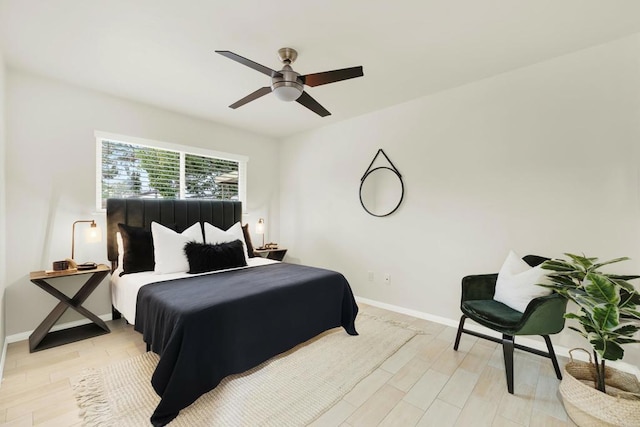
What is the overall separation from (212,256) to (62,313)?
1.39 m

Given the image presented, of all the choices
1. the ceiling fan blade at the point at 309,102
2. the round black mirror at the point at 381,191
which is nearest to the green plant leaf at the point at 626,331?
the round black mirror at the point at 381,191

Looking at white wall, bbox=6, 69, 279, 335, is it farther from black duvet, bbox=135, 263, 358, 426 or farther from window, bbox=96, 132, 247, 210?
black duvet, bbox=135, 263, 358, 426

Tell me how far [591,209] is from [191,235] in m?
3.82

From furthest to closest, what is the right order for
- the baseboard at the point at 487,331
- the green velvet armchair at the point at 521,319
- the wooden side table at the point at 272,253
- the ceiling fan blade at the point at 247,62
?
1. the wooden side table at the point at 272,253
2. the baseboard at the point at 487,331
3. the green velvet armchair at the point at 521,319
4. the ceiling fan blade at the point at 247,62

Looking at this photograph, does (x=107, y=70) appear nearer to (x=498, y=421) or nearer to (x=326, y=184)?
(x=326, y=184)

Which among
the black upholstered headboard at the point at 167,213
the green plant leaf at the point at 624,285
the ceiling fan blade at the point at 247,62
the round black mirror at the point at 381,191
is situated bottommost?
the green plant leaf at the point at 624,285

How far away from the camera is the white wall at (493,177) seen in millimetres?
2193

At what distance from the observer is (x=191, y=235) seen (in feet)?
10.3

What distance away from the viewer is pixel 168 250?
2.85 m

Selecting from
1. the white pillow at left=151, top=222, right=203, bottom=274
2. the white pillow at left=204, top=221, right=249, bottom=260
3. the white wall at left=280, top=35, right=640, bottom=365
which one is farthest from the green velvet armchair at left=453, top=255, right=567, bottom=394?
the white pillow at left=151, top=222, right=203, bottom=274

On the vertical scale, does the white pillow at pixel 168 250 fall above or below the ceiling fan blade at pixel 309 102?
below

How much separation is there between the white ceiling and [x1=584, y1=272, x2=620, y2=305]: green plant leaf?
173 centimetres

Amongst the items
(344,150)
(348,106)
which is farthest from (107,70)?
(344,150)

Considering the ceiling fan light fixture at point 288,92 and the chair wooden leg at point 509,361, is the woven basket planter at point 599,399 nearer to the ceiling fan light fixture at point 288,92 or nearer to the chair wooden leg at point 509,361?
the chair wooden leg at point 509,361
